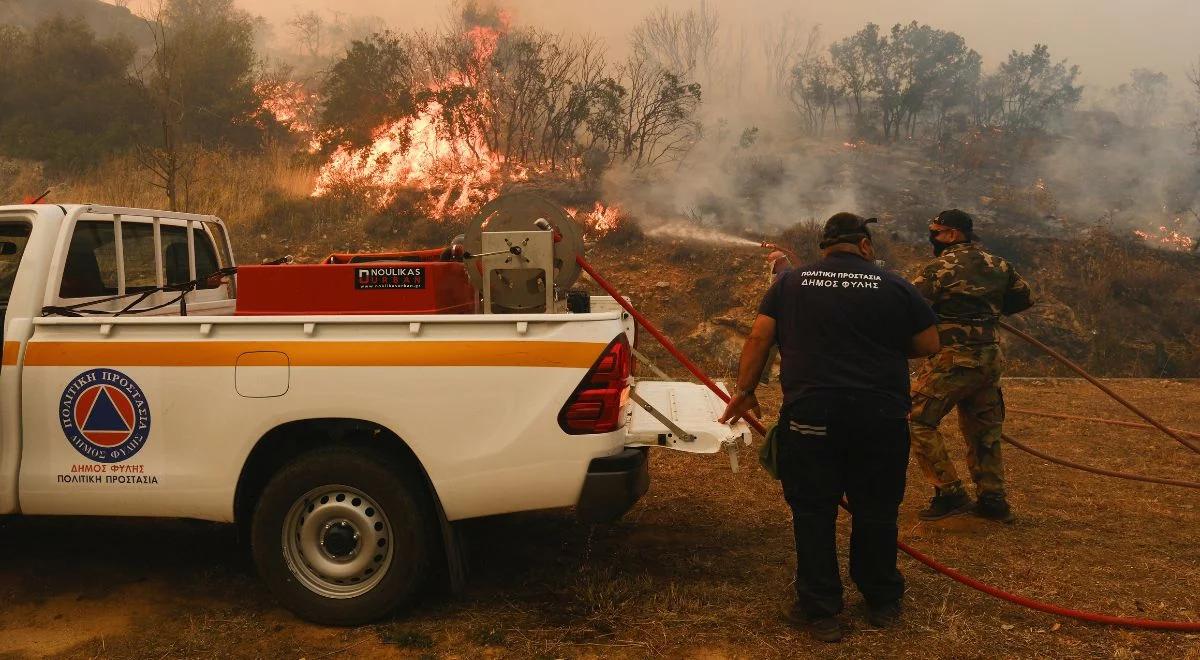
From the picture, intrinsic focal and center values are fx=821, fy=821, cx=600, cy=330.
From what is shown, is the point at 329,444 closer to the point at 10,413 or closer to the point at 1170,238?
the point at 10,413

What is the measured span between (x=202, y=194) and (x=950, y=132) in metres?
20.6

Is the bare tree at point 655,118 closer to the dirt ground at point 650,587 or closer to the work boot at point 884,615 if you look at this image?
the dirt ground at point 650,587

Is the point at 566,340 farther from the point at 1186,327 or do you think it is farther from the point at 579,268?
the point at 1186,327

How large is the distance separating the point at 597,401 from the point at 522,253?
39.6 inches

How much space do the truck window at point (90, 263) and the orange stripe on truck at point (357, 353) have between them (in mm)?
671

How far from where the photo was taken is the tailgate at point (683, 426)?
11.8 feet

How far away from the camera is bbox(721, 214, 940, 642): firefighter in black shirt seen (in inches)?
138

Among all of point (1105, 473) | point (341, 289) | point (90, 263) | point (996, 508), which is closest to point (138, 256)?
point (90, 263)

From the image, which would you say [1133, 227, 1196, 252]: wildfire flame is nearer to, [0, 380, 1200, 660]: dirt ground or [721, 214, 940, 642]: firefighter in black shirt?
[0, 380, 1200, 660]: dirt ground

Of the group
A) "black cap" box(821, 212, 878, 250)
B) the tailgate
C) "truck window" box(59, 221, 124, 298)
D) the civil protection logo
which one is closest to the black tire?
the civil protection logo

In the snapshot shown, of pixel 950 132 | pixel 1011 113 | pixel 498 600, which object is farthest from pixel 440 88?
pixel 1011 113

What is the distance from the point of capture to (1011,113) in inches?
1095

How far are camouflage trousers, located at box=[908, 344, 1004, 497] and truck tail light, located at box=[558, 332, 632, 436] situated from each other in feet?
8.11

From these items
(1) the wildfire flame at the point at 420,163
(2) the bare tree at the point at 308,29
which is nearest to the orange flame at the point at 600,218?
(1) the wildfire flame at the point at 420,163
